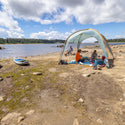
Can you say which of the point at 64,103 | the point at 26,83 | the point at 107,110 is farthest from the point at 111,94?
the point at 26,83

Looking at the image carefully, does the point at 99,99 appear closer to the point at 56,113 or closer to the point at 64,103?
the point at 64,103

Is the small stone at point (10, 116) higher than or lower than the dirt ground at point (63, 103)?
lower

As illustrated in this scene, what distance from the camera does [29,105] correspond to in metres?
3.74

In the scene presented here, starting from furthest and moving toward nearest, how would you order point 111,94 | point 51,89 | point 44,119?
point 51,89, point 111,94, point 44,119

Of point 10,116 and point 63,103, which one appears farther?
point 63,103

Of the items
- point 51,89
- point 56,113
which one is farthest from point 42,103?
point 51,89

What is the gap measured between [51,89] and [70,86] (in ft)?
3.61

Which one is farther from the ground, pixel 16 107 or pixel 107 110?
pixel 107 110

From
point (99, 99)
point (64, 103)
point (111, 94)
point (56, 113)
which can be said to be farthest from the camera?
point (111, 94)

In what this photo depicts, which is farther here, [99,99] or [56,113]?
[99,99]

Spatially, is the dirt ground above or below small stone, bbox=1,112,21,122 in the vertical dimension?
above

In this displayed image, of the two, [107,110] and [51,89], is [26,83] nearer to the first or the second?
[51,89]

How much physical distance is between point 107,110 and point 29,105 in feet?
9.65

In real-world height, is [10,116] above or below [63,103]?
below
